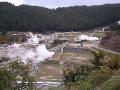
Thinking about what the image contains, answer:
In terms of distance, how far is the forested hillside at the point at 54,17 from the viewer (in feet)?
445

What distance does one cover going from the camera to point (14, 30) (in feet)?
435

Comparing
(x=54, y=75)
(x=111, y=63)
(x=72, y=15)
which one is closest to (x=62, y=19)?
(x=72, y=15)

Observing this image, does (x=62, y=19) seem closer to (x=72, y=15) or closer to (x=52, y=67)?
(x=72, y=15)

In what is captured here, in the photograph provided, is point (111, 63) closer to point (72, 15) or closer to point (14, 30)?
point (14, 30)

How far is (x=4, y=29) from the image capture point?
126m

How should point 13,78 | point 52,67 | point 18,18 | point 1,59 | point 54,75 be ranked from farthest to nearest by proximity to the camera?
1. point 18,18
2. point 1,59
3. point 52,67
4. point 54,75
5. point 13,78

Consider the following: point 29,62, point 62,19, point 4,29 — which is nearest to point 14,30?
point 4,29

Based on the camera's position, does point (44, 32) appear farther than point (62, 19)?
No

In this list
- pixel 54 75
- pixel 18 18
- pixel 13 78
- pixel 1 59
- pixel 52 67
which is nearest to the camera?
Answer: pixel 13 78

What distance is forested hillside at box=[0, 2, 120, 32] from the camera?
13550 cm

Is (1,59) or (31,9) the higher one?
(31,9)

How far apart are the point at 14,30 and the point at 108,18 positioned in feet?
115

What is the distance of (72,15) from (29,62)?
307ft

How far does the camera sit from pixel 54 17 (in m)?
150
